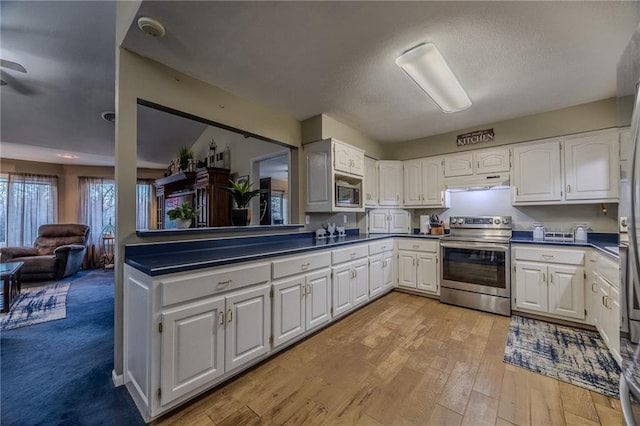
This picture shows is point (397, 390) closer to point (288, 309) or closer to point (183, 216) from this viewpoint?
point (288, 309)

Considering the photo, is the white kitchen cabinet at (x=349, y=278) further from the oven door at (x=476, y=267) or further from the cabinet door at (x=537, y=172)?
the cabinet door at (x=537, y=172)

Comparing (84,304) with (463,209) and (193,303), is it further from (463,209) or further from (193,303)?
(463,209)

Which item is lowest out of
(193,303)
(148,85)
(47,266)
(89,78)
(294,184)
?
(47,266)

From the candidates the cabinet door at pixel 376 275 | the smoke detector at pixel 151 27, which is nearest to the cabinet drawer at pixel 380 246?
the cabinet door at pixel 376 275

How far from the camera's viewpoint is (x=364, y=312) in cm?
311

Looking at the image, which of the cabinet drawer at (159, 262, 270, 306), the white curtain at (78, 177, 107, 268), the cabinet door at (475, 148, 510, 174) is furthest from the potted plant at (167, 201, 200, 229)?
the white curtain at (78, 177, 107, 268)

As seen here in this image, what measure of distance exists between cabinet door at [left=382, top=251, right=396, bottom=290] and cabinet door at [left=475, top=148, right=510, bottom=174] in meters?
1.74

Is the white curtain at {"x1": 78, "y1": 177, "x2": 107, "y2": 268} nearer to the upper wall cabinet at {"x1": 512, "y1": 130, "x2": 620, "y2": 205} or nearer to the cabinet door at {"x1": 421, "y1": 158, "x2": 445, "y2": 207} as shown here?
the cabinet door at {"x1": 421, "y1": 158, "x2": 445, "y2": 207}

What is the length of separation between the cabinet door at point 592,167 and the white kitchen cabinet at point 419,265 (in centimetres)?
165

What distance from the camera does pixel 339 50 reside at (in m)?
1.97

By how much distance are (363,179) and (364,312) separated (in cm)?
177

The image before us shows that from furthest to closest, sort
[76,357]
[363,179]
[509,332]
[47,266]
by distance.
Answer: [47,266] < [363,179] < [509,332] < [76,357]

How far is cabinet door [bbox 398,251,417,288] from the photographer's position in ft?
12.1

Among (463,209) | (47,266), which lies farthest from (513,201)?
(47,266)
